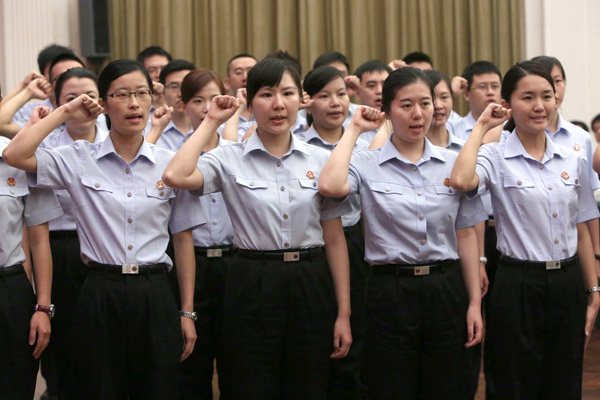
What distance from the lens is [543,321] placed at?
2.83 meters

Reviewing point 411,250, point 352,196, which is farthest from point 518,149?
point 352,196

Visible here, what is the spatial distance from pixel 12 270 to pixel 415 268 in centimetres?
127

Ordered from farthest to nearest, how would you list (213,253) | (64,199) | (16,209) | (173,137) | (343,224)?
(173,137), (343,224), (213,253), (64,199), (16,209)

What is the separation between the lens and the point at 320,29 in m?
6.82

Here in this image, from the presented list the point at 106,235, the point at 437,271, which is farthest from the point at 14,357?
the point at 437,271

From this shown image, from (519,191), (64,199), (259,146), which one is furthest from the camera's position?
(64,199)

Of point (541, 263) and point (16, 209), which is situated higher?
point (16, 209)

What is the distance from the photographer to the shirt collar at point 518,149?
9.59 ft

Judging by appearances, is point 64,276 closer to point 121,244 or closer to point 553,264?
point 121,244

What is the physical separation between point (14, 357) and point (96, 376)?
262 mm

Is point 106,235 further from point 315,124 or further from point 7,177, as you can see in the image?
point 315,124

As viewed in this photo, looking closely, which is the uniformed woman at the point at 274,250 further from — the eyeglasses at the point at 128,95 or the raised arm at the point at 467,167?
the raised arm at the point at 467,167

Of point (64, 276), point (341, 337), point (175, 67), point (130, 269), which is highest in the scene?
point (175, 67)

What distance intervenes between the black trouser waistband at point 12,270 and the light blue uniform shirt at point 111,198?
193 millimetres
